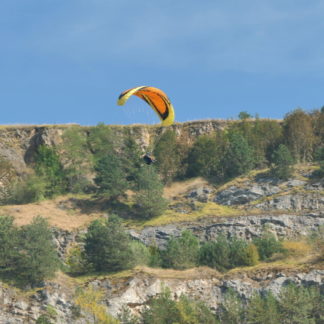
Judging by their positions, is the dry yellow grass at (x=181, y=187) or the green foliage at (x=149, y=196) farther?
the dry yellow grass at (x=181, y=187)

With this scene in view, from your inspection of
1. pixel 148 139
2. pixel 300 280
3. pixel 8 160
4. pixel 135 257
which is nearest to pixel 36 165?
pixel 8 160

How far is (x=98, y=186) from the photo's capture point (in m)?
83.9

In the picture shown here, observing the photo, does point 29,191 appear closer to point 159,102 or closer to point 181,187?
point 181,187

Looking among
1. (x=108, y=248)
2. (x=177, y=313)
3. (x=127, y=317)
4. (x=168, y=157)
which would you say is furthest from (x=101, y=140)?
(x=177, y=313)

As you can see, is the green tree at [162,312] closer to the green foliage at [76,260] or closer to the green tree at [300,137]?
the green foliage at [76,260]

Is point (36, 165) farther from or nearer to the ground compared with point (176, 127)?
nearer to the ground

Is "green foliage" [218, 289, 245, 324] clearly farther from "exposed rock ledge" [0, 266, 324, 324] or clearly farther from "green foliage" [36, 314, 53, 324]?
"green foliage" [36, 314, 53, 324]

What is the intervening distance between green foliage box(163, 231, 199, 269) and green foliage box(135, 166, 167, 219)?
8.17 metres

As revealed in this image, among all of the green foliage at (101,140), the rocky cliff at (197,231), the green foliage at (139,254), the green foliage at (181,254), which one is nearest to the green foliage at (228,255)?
the green foliage at (181,254)

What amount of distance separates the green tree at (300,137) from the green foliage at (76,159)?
24.2 meters

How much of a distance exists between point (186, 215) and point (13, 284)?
21.6m

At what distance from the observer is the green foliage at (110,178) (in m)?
77.2

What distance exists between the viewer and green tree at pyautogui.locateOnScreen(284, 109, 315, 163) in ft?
276

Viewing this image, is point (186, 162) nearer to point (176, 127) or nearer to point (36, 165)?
point (176, 127)
